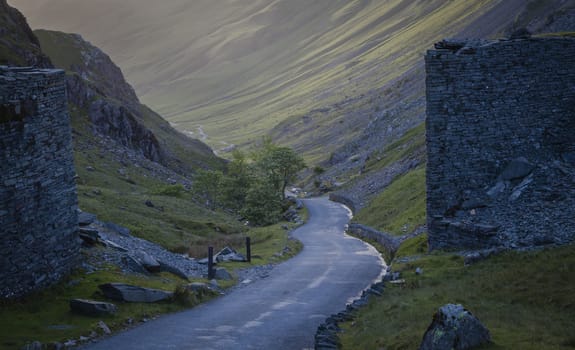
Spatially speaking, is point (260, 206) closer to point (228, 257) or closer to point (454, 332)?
point (228, 257)

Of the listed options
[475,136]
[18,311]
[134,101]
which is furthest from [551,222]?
[134,101]

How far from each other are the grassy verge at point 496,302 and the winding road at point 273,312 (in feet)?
9.71

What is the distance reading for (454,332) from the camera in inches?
589

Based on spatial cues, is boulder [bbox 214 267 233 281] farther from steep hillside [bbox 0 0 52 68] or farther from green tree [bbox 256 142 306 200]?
green tree [bbox 256 142 306 200]

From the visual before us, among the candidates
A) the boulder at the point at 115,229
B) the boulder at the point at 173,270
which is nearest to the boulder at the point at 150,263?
the boulder at the point at 173,270

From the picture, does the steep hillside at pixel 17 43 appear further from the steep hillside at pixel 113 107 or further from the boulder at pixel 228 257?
the boulder at pixel 228 257

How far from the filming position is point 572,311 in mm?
17609

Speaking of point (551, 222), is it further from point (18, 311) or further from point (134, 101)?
point (134, 101)

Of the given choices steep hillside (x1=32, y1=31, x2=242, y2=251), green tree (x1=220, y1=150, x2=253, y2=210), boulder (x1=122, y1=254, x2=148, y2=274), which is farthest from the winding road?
green tree (x1=220, y1=150, x2=253, y2=210)

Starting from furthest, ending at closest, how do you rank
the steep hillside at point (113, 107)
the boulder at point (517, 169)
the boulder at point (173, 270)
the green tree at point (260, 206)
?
the steep hillside at point (113, 107) < the green tree at point (260, 206) < the boulder at point (173, 270) < the boulder at point (517, 169)

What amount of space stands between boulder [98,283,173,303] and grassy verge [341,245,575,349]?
8.50 m

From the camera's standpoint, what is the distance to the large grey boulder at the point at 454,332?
14938 millimetres

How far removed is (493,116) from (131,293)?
60.3ft

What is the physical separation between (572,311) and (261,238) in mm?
44959
